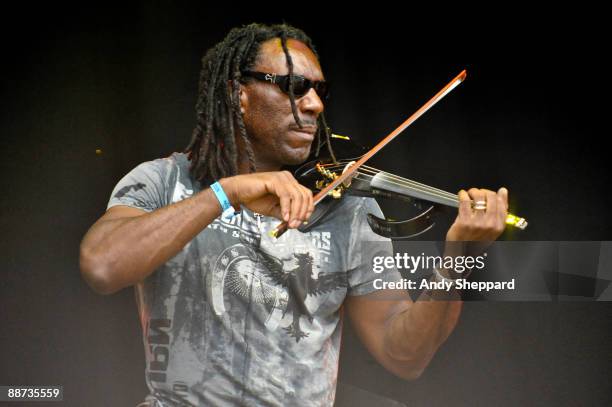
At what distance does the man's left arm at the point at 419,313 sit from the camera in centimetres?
186

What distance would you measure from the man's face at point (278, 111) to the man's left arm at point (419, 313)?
0.49 meters

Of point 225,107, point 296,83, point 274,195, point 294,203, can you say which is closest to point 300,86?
point 296,83

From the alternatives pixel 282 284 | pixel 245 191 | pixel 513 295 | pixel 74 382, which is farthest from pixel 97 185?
pixel 513 295

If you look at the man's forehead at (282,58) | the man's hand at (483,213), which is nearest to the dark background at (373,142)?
the man's forehead at (282,58)

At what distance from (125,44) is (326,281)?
111 centimetres

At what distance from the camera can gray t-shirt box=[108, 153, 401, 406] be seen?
2070mm

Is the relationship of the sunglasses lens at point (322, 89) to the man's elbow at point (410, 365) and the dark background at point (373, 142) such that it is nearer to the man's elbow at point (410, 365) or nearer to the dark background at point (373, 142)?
the dark background at point (373, 142)

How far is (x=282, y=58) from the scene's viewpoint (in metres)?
2.21

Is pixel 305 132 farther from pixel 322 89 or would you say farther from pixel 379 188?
pixel 379 188

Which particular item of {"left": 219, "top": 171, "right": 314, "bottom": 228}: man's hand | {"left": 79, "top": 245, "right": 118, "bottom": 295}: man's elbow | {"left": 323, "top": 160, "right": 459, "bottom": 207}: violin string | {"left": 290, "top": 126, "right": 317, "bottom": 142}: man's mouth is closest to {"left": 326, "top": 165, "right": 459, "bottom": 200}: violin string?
{"left": 323, "top": 160, "right": 459, "bottom": 207}: violin string

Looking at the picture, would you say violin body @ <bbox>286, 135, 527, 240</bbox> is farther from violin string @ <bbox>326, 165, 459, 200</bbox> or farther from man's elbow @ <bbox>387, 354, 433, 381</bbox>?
man's elbow @ <bbox>387, 354, 433, 381</bbox>

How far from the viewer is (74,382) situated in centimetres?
249

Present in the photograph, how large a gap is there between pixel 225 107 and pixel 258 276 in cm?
52

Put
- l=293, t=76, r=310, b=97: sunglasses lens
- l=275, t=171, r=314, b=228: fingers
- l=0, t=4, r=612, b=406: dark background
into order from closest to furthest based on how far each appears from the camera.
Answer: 1. l=275, t=171, r=314, b=228: fingers
2. l=293, t=76, r=310, b=97: sunglasses lens
3. l=0, t=4, r=612, b=406: dark background
